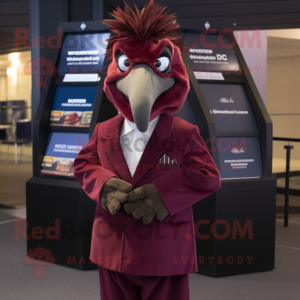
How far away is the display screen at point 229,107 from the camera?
120 inches

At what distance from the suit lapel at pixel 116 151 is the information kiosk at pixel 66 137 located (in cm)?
133

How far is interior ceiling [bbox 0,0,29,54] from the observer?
4605 millimetres

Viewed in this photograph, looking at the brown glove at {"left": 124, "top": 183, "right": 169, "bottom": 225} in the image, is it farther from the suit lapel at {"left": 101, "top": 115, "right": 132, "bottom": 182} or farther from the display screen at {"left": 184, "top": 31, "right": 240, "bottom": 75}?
the display screen at {"left": 184, "top": 31, "right": 240, "bottom": 75}

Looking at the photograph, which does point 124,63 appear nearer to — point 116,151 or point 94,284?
point 116,151

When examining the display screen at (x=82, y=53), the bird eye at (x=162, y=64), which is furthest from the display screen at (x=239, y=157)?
the bird eye at (x=162, y=64)

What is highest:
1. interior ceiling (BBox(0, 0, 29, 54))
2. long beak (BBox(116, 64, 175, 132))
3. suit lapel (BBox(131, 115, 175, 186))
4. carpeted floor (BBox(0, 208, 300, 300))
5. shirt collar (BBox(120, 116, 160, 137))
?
interior ceiling (BBox(0, 0, 29, 54))

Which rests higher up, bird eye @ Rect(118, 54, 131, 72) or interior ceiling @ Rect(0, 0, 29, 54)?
Result: interior ceiling @ Rect(0, 0, 29, 54)

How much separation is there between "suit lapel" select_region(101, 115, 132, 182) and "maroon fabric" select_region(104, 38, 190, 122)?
0.33 ft

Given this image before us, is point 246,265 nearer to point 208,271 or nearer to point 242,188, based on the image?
point 208,271

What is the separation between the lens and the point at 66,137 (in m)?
3.17

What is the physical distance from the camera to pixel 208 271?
293cm

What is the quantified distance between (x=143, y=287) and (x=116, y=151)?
21.8 inches

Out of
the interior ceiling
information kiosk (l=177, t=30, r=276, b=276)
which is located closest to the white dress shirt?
information kiosk (l=177, t=30, r=276, b=276)

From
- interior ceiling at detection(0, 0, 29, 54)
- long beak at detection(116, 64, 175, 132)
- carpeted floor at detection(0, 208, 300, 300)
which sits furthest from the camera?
interior ceiling at detection(0, 0, 29, 54)
